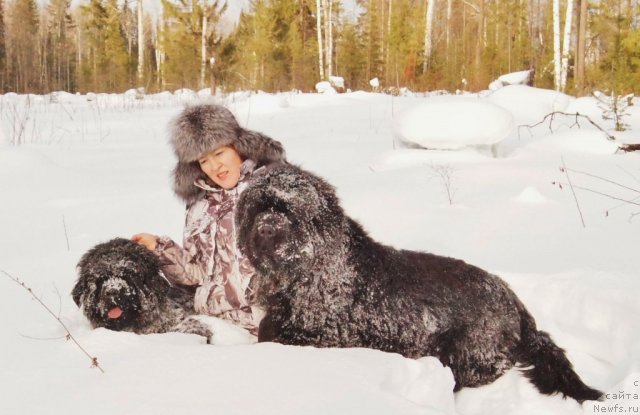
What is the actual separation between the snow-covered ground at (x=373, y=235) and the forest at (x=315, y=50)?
11.3 m

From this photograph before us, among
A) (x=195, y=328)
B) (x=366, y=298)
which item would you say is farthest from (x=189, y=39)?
(x=366, y=298)

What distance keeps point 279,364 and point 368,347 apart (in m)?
0.68

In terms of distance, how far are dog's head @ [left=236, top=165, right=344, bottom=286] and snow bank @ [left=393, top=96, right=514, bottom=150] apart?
4.72 meters

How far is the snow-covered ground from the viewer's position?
1.75 m

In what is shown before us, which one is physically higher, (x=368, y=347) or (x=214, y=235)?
(x=214, y=235)

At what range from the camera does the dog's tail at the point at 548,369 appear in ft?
7.56

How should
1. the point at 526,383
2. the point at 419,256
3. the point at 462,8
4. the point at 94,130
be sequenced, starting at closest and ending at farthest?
1. the point at 526,383
2. the point at 419,256
3. the point at 94,130
4. the point at 462,8

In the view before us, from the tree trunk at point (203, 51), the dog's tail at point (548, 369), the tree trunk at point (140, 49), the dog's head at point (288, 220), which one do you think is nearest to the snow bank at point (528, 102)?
the dog's tail at point (548, 369)

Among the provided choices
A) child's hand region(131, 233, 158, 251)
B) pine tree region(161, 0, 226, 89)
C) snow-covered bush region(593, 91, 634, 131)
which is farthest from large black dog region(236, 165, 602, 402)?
pine tree region(161, 0, 226, 89)

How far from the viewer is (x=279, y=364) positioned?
192 cm

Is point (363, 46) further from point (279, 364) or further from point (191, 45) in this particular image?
point (279, 364)

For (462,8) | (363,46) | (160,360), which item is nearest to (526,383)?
(160,360)

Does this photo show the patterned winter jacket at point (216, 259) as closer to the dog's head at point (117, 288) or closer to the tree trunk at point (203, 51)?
the dog's head at point (117, 288)

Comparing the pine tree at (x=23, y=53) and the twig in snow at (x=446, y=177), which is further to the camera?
the pine tree at (x=23, y=53)
